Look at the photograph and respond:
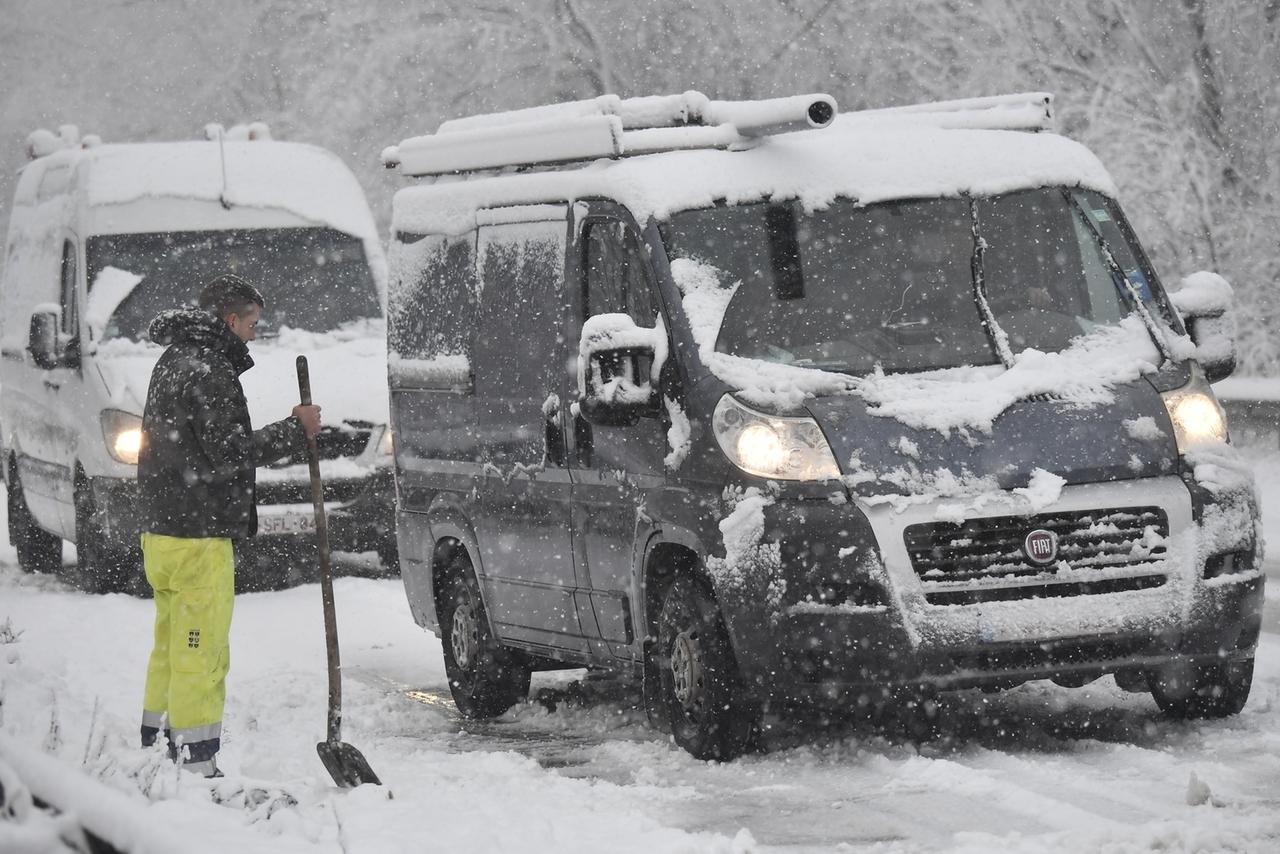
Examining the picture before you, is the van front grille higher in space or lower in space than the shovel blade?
higher

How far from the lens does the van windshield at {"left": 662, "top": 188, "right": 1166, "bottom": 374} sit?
8.27 metres

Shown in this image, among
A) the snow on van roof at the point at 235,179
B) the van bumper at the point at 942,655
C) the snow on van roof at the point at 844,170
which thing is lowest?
the van bumper at the point at 942,655

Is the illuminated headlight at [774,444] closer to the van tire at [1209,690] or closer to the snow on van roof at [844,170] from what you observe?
the snow on van roof at [844,170]

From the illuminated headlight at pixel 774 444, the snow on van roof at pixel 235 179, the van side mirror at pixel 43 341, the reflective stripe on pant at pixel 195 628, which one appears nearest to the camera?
the illuminated headlight at pixel 774 444

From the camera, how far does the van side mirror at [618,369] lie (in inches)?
319

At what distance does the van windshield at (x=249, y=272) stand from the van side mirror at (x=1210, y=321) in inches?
305

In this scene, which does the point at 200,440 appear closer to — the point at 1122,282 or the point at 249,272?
the point at 1122,282

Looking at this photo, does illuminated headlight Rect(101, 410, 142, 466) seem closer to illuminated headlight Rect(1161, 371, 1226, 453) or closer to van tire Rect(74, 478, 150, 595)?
van tire Rect(74, 478, 150, 595)

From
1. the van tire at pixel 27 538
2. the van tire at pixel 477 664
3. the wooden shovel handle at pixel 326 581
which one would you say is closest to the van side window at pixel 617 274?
the wooden shovel handle at pixel 326 581

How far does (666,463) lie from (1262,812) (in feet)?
8.27

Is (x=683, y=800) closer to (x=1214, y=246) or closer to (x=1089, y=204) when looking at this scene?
(x=1089, y=204)

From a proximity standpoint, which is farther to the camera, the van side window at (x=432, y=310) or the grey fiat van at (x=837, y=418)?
the van side window at (x=432, y=310)

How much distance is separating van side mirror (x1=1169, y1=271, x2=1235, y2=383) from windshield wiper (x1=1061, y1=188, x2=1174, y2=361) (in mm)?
147

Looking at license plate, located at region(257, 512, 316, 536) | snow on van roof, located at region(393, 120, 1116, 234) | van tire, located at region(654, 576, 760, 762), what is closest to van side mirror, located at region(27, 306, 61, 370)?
license plate, located at region(257, 512, 316, 536)
